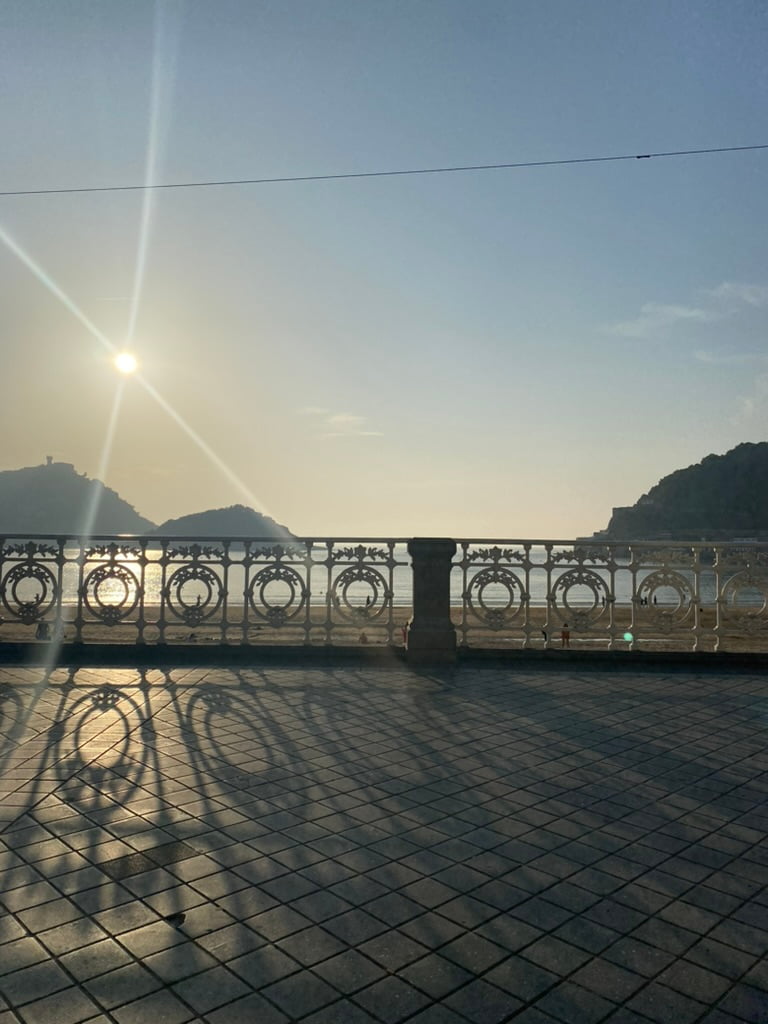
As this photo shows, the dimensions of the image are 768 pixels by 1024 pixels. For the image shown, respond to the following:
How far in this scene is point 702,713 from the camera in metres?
6.24

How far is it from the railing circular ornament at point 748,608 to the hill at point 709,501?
109 metres

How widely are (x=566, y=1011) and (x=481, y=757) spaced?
2664mm

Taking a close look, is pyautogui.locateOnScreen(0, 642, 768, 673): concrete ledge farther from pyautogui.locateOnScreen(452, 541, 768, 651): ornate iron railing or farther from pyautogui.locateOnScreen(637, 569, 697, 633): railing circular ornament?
pyautogui.locateOnScreen(637, 569, 697, 633): railing circular ornament

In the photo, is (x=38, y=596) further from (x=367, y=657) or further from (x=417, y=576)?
(x=417, y=576)

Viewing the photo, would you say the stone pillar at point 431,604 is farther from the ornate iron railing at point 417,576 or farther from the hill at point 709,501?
the hill at point 709,501

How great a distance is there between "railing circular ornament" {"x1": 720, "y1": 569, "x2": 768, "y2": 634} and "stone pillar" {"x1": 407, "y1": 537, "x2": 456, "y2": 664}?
3.37m

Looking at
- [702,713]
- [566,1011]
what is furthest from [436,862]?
[702,713]

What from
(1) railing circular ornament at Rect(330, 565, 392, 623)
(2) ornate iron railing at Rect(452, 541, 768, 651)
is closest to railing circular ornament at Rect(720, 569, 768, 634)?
(2) ornate iron railing at Rect(452, 541, 768, 651)

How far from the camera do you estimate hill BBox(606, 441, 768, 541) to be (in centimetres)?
11656

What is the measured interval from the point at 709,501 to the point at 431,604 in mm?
127676

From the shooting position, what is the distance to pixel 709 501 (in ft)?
403

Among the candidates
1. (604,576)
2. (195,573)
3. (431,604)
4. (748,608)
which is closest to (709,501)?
(748,608)

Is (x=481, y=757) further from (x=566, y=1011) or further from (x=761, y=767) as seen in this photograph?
(x=566, y=1011)

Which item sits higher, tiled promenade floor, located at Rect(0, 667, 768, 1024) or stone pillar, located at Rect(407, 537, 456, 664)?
stone pillar, located at Rect(407, 537, 456, 664)
